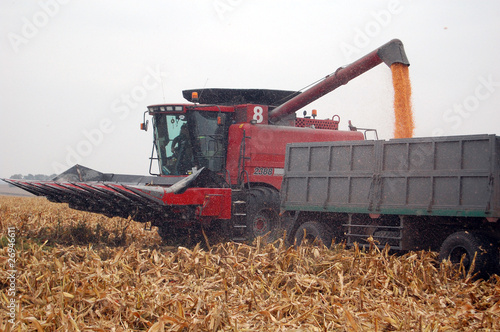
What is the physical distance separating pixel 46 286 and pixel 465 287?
14.6 ft

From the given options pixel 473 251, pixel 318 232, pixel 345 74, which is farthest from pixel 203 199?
pixel 473 251

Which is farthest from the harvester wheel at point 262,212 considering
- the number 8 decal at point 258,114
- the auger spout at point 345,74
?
the auger spout at point 345,74

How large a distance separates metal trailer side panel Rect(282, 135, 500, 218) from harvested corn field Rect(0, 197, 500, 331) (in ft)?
2.78

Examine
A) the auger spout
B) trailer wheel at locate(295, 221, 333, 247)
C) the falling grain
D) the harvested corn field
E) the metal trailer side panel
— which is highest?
the auger spout

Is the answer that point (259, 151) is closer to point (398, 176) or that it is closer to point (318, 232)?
point (318, 232)

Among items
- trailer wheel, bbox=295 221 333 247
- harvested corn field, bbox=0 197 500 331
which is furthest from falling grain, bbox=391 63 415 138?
harvested corn field, bbox=0 197 500 331

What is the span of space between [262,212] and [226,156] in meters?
1.47

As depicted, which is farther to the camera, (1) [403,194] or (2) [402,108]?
(2) [402,108]

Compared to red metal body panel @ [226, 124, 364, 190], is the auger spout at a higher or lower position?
higher

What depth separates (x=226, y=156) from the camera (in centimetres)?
1223

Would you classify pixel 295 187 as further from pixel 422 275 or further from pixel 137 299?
pixel 137 299

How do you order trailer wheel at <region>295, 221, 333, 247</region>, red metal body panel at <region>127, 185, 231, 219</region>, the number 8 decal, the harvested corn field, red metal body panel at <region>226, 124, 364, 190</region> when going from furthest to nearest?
the number 8 decal → red metal body panel at <region>226, 124, 364, 190</region> → trailer wheel at <region>295, 221, 333, 247</region> → red metal body panel at <region>127, 185, 231, 219</region> → the harvested corn field

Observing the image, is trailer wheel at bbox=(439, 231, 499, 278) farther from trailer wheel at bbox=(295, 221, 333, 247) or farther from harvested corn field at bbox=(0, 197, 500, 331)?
trailer wheel at bbox=(295, 221, 333, 247)

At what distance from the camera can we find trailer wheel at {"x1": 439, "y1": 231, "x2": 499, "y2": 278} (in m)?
7.19
